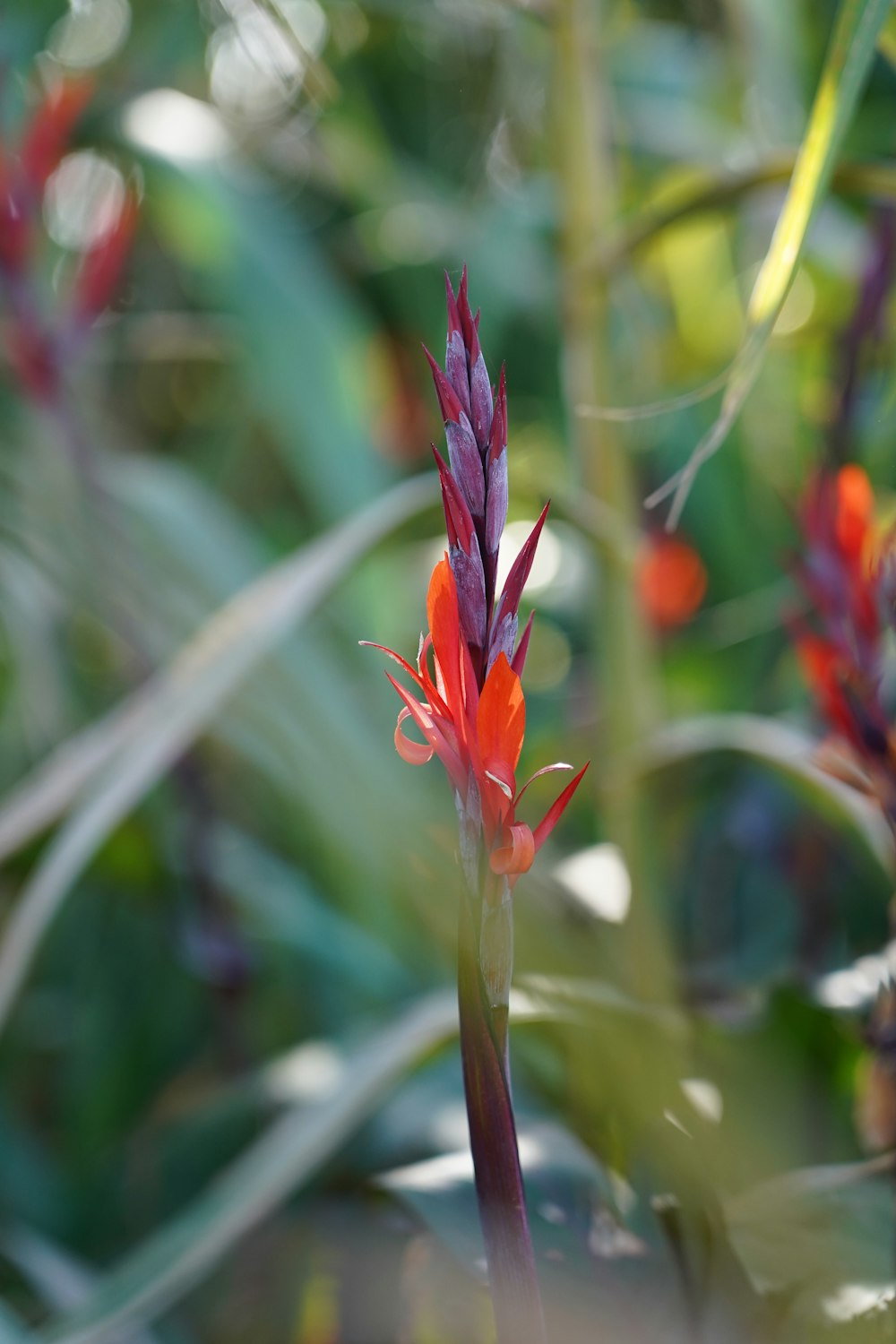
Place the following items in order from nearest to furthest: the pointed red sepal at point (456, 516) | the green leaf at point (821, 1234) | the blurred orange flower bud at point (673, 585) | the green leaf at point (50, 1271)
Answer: the pointed red sepal at point (456, 516)
the green leaf at point (821, 1234)
the green leaf at point (50, 1271)
the blurred orange flower bud at point (673, 585)

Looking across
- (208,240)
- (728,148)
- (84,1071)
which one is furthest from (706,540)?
(84,1071)

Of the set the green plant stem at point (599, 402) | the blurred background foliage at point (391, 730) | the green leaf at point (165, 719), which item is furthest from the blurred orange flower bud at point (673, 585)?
the green leaf at point (165, 719)

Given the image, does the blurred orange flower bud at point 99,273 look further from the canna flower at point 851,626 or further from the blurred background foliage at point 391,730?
the canna flower at point 851,626

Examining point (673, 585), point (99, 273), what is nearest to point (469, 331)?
point (99, 273)

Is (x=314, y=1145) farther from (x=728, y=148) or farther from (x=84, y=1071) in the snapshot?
(x=728, y=148)

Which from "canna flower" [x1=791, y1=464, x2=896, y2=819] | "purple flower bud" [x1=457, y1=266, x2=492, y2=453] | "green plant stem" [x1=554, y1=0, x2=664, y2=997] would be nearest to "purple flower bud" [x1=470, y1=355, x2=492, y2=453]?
"purple flower bud" [x1=457, y1=266, x2=492, y2=453]

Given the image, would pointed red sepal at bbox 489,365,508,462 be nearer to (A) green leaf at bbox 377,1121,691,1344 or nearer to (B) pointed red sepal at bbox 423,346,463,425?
(B) pointed red sepal at bbox 423,346,463,425
